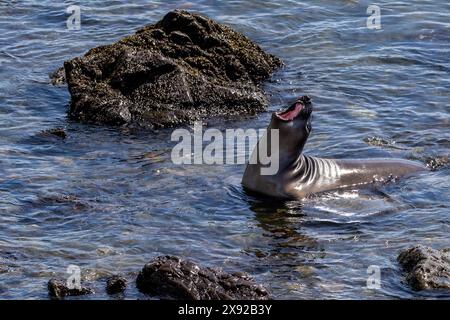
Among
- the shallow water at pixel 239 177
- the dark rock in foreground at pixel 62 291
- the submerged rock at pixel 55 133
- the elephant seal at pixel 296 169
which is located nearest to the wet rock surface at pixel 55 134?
the submerged rock at pixel 55 133

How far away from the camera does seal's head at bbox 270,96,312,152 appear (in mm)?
12914

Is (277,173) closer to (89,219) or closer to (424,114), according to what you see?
(89,219)

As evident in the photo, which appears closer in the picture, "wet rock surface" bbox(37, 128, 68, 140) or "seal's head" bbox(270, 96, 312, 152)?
"seal's head" bbox(270, 96, 312, 152)

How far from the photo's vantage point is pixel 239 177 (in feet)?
43.8

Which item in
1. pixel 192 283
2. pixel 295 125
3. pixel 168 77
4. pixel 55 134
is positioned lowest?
pixel 192 283

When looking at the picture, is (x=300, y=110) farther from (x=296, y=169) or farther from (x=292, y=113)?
(x=296, y=169)

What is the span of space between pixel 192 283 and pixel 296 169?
12.7ft

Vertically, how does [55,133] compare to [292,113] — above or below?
below

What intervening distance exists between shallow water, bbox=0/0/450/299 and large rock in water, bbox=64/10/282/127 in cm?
42

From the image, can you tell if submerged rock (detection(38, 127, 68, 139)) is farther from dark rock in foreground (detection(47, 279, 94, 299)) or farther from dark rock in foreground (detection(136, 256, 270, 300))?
dark rock in foreground (detection(136, 256, 270, 300))

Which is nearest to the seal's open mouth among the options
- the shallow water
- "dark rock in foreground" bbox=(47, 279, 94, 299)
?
the shallow water

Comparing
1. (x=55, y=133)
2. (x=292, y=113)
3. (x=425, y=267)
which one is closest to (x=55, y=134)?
(x=55, y=133)

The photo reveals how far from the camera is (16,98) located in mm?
16125

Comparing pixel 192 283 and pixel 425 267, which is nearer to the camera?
pixel 192 283
